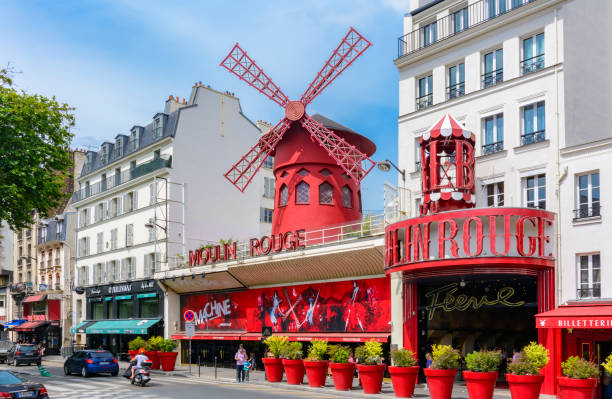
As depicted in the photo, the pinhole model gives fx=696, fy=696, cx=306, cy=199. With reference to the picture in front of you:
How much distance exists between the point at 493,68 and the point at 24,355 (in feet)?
94.5

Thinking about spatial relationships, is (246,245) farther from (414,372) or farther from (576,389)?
(576,389)

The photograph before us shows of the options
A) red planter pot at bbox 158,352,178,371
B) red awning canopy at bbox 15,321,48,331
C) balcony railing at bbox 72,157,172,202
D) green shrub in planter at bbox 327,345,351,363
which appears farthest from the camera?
red awning canopy at bbox 15,321,48,331

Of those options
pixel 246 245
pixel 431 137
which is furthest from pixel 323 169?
pixel 431 137

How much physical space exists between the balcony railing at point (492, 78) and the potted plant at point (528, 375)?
9.27 metres

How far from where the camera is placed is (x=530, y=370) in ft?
56.1

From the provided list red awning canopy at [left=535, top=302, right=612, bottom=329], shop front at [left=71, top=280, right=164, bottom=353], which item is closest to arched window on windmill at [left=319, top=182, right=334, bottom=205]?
shop front at [left=71, top=280, right=164, bottom=353]

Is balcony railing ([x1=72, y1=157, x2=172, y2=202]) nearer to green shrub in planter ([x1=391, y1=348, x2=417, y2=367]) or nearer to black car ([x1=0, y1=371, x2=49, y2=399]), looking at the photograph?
green shrub in planter ([x1=391, y1=348, x2=417, y2=367])

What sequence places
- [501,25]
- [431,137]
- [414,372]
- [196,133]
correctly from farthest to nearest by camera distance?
1. [196,133]
2. [501,25]
3. [431,137]
4. [414,372]

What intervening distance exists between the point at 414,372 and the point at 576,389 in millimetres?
4751

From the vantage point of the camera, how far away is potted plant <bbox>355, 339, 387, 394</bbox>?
67.1 ft

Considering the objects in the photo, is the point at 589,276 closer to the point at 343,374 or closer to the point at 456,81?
the point at 343,374

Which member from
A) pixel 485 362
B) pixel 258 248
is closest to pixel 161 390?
pixel 485 362

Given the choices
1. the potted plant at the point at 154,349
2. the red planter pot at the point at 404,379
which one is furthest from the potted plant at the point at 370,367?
the potted plant at the point at 154,349

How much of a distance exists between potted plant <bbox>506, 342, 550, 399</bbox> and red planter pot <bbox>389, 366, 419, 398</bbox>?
3.19 metres
